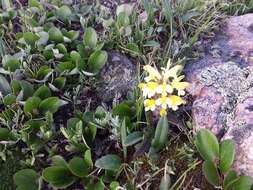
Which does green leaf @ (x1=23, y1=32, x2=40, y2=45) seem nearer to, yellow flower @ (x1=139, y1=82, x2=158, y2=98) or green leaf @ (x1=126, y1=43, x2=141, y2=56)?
green leaf @ (x1=126, y1=43, x2=141, y2=56)

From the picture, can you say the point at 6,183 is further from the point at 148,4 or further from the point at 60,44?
the point at 148,4

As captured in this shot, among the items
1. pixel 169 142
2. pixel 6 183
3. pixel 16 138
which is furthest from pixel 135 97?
pixel 6 183

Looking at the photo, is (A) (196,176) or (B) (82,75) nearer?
(A) (196,176)

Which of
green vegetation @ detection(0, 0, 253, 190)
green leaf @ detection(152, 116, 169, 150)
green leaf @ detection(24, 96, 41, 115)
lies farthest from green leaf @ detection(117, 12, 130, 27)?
green leaf @ detection(152, 116, 169, 150)

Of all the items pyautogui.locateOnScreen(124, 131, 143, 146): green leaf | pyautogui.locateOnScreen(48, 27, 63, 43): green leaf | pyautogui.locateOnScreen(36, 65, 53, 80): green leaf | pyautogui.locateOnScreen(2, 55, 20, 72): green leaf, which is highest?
pyautogui.locateOnScreen(48, 27, 63, 43): green leaf

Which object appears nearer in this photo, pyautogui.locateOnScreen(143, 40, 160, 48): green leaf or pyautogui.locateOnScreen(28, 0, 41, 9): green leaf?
pyautogui.locateOnScreen(143, 40, 160, 48): green leaf
